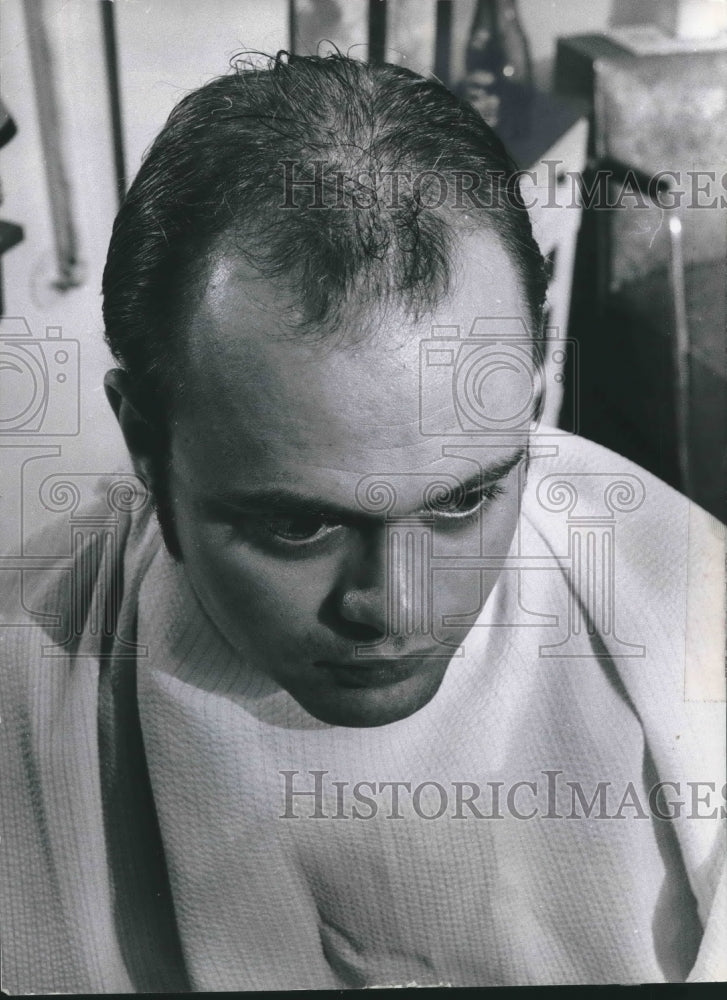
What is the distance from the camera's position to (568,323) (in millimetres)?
1276

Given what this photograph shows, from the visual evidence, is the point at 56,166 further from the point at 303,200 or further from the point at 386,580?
the point at 386,580

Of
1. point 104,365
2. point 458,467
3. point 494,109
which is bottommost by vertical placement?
point 458,467

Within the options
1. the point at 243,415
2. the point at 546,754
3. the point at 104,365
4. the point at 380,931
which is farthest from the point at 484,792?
the point at 104,365

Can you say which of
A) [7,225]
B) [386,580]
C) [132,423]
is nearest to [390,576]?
[386,580]

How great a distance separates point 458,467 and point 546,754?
0.38 meters

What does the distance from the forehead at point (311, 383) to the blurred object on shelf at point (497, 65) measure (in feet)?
0.56

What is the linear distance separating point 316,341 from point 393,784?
549mm

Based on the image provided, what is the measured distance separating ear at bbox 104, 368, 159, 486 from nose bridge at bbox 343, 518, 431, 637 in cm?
26

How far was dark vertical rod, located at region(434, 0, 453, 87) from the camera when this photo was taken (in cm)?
122

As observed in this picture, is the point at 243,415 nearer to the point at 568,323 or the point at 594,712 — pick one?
the point at 568,323

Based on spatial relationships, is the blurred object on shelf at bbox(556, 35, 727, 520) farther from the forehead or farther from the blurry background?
the forehead

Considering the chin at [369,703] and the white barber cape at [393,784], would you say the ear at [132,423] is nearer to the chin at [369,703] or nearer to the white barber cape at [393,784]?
the white barber cape at [393,784]

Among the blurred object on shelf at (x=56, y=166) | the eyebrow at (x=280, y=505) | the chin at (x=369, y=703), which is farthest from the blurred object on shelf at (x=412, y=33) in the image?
the chin at (x=369, y=703)

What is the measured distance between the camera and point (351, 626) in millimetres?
1222
